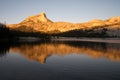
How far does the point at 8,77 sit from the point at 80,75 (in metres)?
6.76

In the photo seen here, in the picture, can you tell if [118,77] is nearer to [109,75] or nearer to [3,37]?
[109,75]

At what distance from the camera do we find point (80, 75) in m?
21.1

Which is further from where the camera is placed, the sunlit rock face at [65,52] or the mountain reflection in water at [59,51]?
the mountain reflection in water at [59,51]

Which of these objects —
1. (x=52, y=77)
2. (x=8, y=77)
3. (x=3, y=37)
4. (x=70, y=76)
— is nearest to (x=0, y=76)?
(x=8, y=77)

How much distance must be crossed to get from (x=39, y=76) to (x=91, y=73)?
17.6ft

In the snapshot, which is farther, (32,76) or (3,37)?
(3,37)

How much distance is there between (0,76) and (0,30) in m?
84.6

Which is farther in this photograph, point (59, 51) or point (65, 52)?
point (59, 51)

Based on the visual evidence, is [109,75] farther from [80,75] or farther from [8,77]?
[8,77]

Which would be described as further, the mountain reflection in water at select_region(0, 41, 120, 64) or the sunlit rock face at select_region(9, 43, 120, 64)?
the mountain reflection in water at select_region(0, 41, 120, 64)

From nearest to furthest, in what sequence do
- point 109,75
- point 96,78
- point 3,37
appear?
point 96,78 → point 109,75 → point 3,37

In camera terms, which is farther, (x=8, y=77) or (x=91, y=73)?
(x=91, y=73)

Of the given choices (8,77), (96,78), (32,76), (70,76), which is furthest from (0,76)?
(96,78)

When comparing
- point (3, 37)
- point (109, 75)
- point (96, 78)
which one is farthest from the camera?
point (3, 37)
